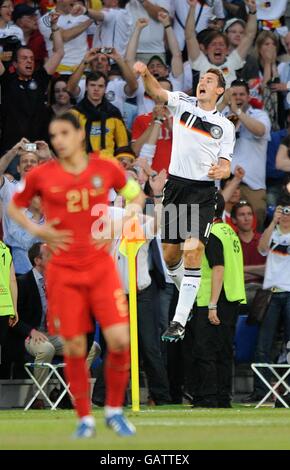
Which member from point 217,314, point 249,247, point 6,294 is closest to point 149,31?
point 249,247

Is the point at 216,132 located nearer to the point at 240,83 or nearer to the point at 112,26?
the point at 240,83

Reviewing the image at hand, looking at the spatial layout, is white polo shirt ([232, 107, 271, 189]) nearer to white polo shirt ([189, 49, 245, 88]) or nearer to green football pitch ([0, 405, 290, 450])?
white polo shirt ([189, 49, 245, 88])

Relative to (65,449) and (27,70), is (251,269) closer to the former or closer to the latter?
(27,70)

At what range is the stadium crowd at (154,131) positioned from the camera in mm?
16547

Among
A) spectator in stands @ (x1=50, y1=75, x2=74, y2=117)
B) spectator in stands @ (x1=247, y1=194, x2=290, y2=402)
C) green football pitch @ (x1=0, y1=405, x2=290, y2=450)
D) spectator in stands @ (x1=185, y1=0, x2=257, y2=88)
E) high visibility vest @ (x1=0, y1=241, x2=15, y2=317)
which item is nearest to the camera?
green football pitch @ (x1=0, y1=405, x2=290, y2=450)

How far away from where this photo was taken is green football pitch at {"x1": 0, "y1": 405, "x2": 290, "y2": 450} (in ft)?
30.6

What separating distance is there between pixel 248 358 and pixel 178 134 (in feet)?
16.4

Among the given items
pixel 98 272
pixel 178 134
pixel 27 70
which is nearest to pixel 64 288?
pixel 98 272

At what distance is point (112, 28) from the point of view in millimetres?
20906

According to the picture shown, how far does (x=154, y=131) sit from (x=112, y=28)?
304 centimetres

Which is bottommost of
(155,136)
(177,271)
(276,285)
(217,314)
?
(217,314)

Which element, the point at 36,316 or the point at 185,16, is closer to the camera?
the point at 36,316

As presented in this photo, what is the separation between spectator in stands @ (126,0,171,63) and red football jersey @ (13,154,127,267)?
1161 cm

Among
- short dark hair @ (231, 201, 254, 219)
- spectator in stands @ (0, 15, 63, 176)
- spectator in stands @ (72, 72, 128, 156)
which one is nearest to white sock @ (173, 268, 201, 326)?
short dark hair @ (231, 201, 254, 219)
